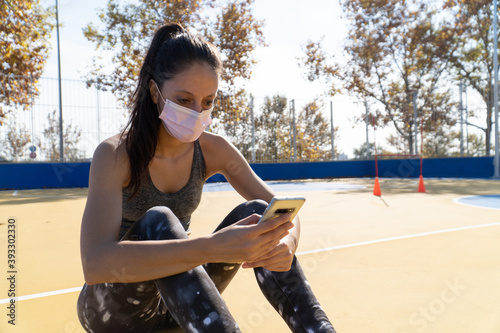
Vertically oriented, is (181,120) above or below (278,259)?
above

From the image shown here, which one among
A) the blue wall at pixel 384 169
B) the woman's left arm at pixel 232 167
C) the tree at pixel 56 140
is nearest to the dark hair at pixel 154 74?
the woman's left arm at pixel 232 167

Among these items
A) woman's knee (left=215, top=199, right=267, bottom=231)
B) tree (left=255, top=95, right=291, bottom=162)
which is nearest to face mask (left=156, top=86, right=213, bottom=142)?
woman's knee (left=215, top=199, right=267, bottom=231)

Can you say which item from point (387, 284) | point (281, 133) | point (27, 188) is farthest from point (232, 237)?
point (281, 133)

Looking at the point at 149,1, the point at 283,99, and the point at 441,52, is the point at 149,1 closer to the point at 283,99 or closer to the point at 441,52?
the point at 283,99

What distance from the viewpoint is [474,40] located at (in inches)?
774

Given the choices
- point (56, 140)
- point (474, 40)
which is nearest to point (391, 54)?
point (474, 40)

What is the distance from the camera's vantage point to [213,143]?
1860 mm

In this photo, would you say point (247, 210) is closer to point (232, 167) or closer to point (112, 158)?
point (232, 167)

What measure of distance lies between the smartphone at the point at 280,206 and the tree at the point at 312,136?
13859 millimetres

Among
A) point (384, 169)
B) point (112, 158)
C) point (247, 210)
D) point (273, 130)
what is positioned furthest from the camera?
point (384, 169)

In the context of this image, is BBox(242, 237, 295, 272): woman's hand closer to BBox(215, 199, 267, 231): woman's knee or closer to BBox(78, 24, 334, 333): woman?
BBox(78, 24, 334, 333): woman

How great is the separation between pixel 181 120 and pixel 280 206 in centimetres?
60

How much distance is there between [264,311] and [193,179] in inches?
29.7

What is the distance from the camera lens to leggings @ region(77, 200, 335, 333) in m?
1.18
